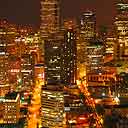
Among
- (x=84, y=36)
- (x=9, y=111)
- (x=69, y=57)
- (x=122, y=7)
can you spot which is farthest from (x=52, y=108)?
(x=122, y=7)

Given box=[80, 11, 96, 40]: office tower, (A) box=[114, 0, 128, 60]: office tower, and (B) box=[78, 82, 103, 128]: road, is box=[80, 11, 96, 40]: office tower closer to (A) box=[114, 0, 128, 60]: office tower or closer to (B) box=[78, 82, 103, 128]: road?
(A) box=[114, 0, 128, 60]: office tower

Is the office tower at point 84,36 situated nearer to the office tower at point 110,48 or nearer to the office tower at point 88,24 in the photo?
the office tower at point 88,24

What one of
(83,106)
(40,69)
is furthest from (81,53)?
(83,106)

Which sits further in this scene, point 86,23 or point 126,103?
point 86,23

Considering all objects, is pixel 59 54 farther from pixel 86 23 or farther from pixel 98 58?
pixel 86 23

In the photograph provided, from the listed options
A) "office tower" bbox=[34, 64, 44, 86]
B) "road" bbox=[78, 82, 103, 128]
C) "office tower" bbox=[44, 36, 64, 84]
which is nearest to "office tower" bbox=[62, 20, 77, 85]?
"office tower" bbox=[44, 36, 64, 84]

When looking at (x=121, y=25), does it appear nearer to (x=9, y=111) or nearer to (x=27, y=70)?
(x=27, y=70)
